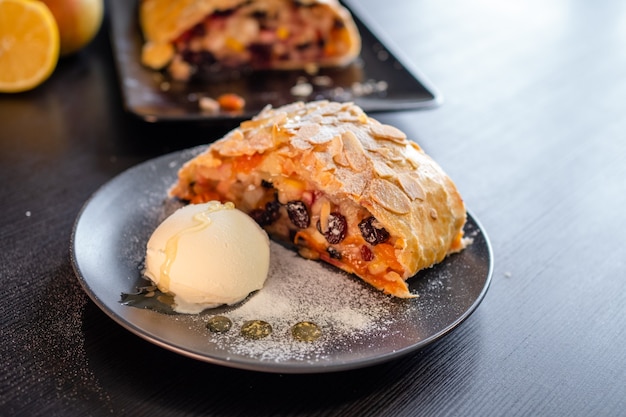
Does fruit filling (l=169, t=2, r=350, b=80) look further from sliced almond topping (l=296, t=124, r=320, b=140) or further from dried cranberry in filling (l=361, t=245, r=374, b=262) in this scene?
dried cranberry in filling (l=361, t=245, r=374, b=262)

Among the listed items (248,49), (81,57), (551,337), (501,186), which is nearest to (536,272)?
(551,337)

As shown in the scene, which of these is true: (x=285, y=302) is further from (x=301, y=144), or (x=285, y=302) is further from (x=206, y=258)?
(x=301, y=144)

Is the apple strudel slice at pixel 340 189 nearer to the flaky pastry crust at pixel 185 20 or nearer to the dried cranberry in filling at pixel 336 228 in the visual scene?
the dried cranberry in filling at pixel 336 228

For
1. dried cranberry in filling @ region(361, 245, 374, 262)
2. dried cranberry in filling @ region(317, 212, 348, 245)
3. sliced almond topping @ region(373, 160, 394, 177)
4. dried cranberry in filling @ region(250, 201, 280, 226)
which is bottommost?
dried cranberry in filling @ region(250, 201, 280, 226)

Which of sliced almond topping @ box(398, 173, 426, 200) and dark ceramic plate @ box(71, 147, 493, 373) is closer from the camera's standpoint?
dark ceramic plate @ box(71, 147, 493, 373)

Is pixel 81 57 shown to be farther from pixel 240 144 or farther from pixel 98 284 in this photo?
pixel 98 284

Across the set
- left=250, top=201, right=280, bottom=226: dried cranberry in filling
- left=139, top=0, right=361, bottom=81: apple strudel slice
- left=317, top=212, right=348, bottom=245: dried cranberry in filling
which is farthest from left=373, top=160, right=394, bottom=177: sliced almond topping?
left=139, top=0, right=361, bottom=81: apple strudel slice

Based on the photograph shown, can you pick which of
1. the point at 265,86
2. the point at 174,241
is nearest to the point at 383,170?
the point at 174,241
